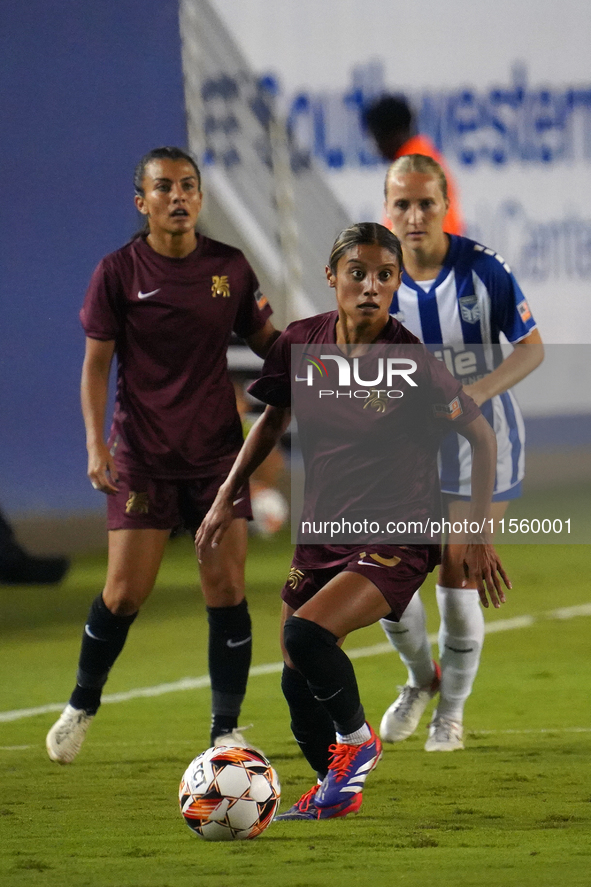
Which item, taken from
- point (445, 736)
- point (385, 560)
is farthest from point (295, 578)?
point (445, 736)

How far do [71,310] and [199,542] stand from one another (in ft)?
25.2

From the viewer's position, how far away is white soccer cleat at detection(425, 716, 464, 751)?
4613 millimetres

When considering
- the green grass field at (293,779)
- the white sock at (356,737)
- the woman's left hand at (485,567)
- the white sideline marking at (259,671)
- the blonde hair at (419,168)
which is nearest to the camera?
the green grass field at (293,779)

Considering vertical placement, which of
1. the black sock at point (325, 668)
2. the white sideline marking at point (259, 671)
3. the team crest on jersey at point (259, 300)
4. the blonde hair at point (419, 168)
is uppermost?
the blonde hair at point (419, 168)

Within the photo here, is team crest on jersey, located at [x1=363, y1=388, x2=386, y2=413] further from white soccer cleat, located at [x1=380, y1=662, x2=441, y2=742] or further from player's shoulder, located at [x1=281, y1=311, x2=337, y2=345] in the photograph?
white soccer cleat, located at [x1=380, y1=662, x2=441, y2=742]

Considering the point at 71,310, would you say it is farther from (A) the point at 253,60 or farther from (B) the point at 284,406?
(B) the point at 284,406

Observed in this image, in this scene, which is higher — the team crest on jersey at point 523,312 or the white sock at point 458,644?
the team crest on jersey at point 523,312

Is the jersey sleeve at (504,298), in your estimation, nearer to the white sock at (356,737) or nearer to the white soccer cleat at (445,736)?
the white soccer cleat at (445,736)

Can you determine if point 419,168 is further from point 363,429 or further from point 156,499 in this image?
point 156,499

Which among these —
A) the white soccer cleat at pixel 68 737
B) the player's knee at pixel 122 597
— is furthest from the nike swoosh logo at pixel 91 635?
the white soccer cleat at pixel 68 737

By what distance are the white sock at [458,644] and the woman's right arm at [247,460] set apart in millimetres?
1072

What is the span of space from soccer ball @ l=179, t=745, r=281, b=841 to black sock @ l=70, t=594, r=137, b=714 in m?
1.05

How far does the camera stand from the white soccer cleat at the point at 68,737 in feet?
14.6

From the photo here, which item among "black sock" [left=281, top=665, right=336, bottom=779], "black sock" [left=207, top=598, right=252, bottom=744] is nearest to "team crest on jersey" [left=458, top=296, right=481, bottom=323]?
"black sock" [left=207, top=598, right=252, bottom=744]
